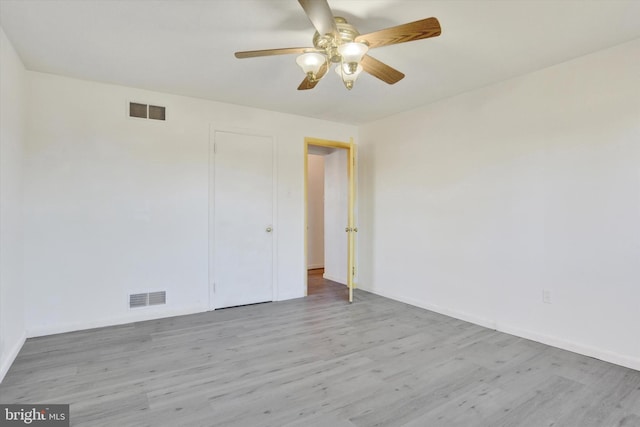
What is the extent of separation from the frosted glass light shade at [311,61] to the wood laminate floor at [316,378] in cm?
221

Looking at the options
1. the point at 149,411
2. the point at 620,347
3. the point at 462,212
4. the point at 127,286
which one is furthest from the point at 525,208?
the point at 127,286

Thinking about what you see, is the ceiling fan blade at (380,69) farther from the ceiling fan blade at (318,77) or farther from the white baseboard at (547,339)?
the white baseboard at (547,339)

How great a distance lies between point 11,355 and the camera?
2.56 meters

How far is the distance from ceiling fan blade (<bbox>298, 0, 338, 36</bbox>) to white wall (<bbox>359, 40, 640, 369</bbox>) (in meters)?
2.31

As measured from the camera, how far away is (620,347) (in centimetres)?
260

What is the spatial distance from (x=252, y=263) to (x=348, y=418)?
2.62 m

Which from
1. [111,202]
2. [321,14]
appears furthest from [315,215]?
[321,14]

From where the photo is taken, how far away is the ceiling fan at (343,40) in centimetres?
178

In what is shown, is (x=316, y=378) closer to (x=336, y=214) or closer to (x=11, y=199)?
(x=11, y=199)

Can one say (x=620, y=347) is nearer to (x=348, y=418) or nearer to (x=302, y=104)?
(x=348, y=418)

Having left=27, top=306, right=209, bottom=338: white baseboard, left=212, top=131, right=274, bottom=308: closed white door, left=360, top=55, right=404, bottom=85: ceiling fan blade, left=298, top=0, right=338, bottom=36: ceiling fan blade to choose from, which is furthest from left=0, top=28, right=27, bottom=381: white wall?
left=360, top=55, right=404, bottom=85: ceiling fan blade

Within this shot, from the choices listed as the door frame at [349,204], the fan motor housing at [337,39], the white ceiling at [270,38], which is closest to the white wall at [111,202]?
the white ceiling at [270,38]

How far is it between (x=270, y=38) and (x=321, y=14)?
2.89ft

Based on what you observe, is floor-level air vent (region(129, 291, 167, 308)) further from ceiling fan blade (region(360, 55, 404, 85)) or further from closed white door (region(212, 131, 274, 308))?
ceiling fan blade (region(360, 55, 404, 85))
